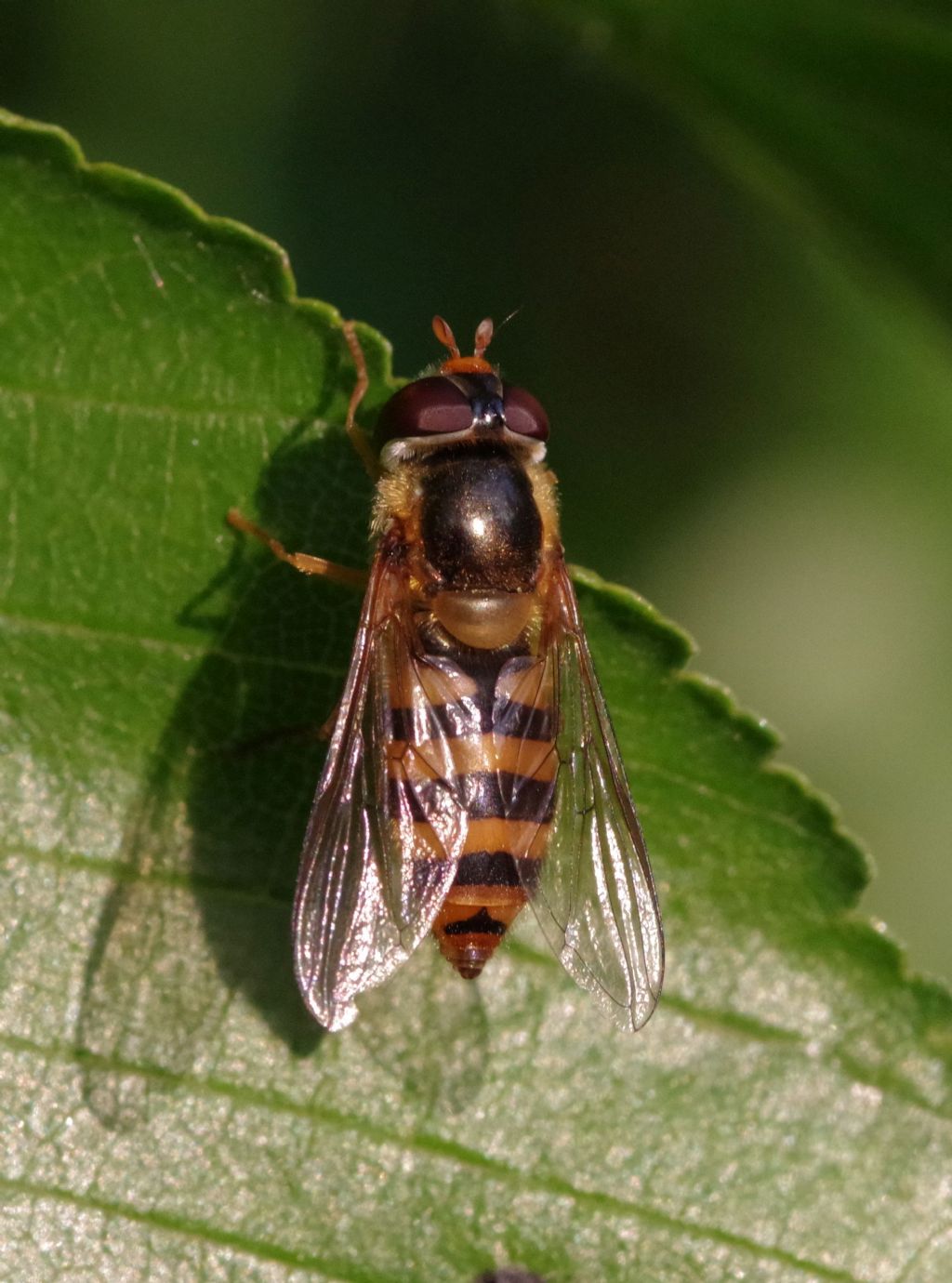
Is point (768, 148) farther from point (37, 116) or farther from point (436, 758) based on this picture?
point (37, 116)

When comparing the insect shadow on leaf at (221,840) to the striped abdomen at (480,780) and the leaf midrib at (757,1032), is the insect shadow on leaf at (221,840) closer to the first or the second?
the leaf midrib at (757,1032)

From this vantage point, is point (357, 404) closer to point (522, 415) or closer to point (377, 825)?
point (522, 415)

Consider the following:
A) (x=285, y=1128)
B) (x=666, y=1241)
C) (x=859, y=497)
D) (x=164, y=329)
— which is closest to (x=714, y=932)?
(x=666, y=1241)

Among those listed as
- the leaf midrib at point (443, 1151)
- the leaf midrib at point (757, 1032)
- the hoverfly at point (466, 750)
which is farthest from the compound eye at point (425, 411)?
the leaf midrib at point (443, 1151)

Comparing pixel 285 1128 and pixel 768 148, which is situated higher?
pixel 768 148

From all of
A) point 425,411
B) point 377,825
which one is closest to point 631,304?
point 425,411

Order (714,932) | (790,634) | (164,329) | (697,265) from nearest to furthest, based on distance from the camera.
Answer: (164,329)
(714,932)
(697,265)
(790,634)
